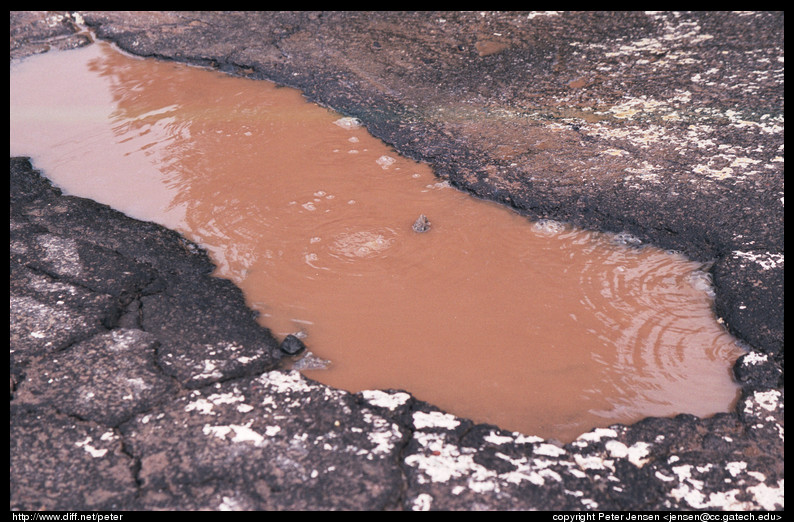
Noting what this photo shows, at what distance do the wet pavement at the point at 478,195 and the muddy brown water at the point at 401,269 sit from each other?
14 cm

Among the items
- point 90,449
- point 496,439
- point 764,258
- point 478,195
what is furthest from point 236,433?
point 764,258

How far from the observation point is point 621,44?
5.42 meters

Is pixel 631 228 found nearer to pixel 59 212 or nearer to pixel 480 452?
pixel 480 452

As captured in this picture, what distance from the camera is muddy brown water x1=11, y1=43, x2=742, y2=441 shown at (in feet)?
9.08

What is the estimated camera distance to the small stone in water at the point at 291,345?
9.36 feet

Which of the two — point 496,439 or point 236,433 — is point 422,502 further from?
point 236,433

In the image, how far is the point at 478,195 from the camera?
389cm

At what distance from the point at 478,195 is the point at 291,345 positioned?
160 cm

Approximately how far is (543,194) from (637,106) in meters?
1.36

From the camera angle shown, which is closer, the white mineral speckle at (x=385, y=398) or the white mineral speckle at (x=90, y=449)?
the white mineral speckle at (x=90, y=449)

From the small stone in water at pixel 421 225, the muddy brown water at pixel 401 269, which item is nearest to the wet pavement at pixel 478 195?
the muddy brown water at pixel 401 269

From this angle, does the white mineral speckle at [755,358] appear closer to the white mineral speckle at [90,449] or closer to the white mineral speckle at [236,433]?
the white mineral speckle at [236,433]

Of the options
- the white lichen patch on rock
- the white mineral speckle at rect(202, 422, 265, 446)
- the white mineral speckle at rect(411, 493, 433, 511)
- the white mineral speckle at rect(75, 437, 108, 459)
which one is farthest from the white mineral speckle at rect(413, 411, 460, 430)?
the white lichen patch on rock

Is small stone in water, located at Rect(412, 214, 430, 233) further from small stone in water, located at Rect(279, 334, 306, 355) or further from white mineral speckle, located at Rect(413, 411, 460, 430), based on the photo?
white mineral speckle, located at Rect(413, 411, 460, 430)
